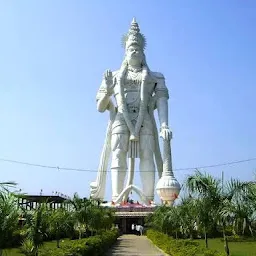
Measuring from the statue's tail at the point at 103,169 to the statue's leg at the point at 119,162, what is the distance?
1596 mm

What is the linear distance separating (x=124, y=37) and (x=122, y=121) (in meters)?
8.03

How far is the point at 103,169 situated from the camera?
128 ft

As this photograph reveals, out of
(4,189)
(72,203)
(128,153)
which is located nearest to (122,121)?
(128,153)

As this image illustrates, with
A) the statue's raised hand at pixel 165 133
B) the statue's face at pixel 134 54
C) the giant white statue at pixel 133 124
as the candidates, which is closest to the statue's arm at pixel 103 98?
the giant white statue at pixel 133 124

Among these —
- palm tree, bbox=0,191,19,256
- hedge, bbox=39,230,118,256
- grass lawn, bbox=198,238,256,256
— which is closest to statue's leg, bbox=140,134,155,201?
grass lawn, bbox=198,238,256,256

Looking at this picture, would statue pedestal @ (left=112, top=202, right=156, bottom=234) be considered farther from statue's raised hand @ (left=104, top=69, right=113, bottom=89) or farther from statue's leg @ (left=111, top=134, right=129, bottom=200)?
statue's raised hand @ (left=104, top=69, right=113, bottom=89)

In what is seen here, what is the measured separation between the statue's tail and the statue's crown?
5.40 m

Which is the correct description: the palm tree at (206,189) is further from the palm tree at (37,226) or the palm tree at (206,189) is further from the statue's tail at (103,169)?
the statue's tail at (103,169)

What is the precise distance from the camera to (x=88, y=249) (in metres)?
13.4

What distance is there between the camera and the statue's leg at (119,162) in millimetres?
37188

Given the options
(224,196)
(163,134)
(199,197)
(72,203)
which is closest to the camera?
(224,196)

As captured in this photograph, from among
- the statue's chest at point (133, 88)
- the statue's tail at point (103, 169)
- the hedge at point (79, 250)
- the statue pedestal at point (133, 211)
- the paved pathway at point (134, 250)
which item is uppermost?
the statue's chest at point (133, 88)

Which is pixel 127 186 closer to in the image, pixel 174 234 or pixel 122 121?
pixel 122 121

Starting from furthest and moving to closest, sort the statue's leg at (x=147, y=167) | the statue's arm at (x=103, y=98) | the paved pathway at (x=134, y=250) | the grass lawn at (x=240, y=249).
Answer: the statue's leg at (x=147, y=167), the statue's arm at (x=103, y=98), the paved pathway at (x=134, y=250), the grass lawn at (x=240, y=249)
